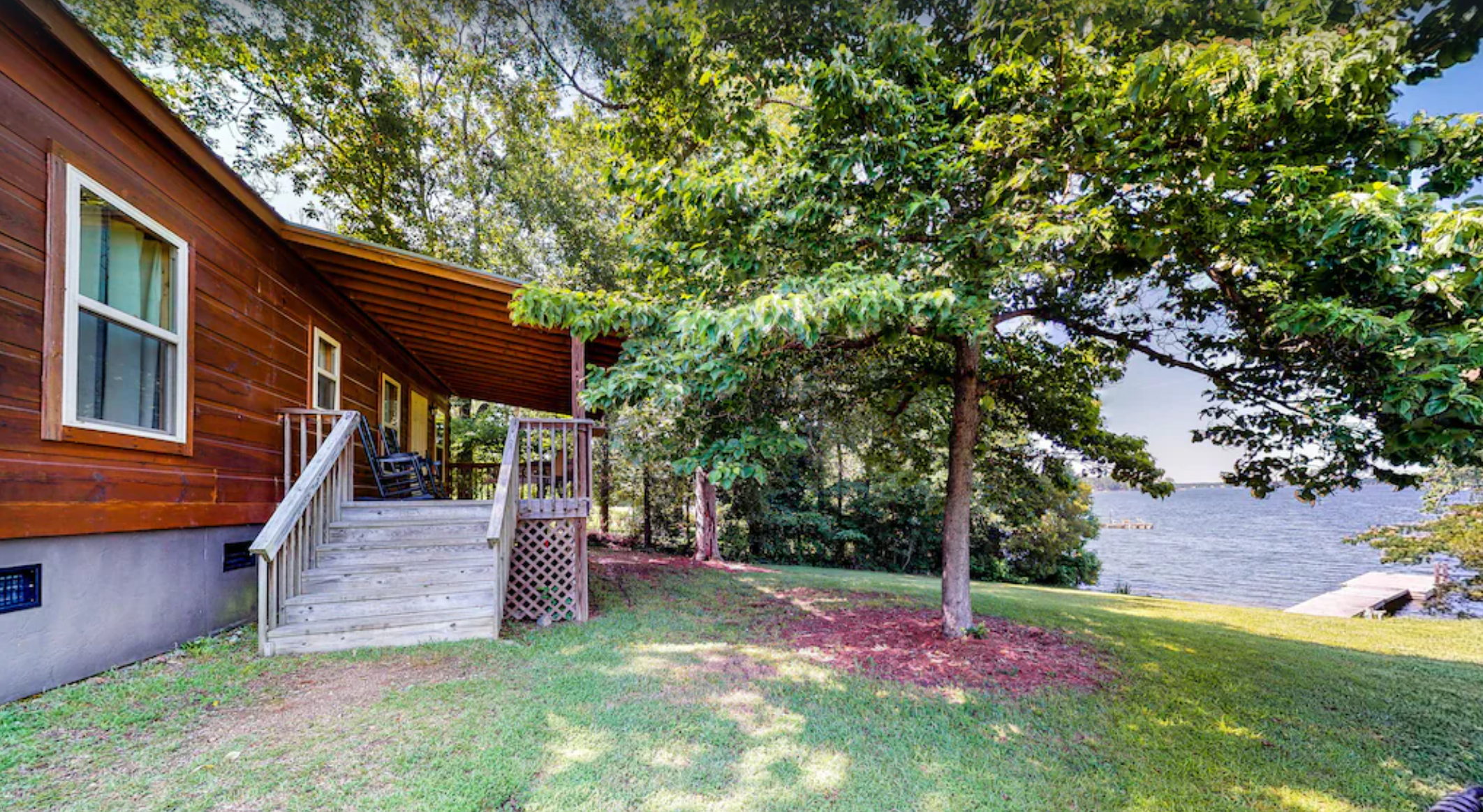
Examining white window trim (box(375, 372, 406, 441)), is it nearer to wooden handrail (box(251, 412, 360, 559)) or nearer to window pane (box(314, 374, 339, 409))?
window pane (box(314, 374, 339, 409))

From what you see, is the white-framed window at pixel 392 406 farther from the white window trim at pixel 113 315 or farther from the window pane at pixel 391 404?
the white window trim at pixel 113 315

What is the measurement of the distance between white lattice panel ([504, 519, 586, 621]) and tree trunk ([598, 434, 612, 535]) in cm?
715

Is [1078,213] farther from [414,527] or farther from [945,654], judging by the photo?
[414,527]

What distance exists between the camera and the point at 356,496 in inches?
302

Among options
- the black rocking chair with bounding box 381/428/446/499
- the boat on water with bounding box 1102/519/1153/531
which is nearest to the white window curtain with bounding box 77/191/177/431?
the black rocking chair with bounding box 381/428/446/499

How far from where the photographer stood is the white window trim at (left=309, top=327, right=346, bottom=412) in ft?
19.8

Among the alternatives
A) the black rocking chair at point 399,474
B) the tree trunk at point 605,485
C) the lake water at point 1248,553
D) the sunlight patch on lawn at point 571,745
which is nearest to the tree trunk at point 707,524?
the tree trunk at point 605,485

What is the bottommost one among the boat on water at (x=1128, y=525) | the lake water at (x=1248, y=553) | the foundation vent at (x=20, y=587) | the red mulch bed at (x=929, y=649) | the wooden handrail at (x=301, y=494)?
the boat on water at (x=1128, y=525)

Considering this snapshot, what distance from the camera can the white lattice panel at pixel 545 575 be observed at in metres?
5.32

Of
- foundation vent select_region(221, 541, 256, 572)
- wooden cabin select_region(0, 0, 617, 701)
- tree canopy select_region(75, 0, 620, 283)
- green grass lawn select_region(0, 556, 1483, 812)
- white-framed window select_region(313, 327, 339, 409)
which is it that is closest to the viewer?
green grass lawn select_region(0, 556, 1483, 812)

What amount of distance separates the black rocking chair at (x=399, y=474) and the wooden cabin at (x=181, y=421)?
723 mm

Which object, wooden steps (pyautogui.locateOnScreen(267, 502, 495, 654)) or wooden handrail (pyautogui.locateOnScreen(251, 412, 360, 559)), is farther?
wooden steps (pyautogui.locateOnScreen(267, 502, 495, 654))

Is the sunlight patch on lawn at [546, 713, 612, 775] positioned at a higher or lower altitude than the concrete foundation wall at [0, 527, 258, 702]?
lower

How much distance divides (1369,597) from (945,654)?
14.8 meters
